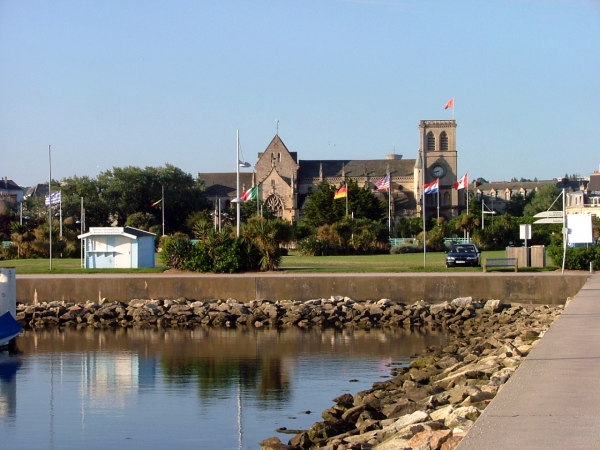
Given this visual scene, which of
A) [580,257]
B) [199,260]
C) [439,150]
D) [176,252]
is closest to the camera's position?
[580,257]

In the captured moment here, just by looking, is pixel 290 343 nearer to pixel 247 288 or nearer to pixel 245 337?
pixel 245 337

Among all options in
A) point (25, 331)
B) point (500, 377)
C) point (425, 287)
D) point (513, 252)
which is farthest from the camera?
point (513, 252)

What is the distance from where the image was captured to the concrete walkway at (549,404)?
8602 mm

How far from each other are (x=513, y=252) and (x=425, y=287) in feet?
26.8

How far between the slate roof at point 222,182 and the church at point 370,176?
6.9 inches

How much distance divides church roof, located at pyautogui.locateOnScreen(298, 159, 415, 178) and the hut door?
4472 inches

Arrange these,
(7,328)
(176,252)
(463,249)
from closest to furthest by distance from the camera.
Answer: (7,328), (176,252), (463,249)

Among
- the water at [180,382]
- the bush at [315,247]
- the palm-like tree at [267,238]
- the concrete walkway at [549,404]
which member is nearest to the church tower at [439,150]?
the bush at [315,247]

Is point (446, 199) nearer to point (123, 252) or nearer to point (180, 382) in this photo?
point (123, 252)

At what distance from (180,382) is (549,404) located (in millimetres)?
11106

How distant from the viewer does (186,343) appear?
85.5ft

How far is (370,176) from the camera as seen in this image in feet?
505

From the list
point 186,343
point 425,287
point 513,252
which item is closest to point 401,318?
point 425,287

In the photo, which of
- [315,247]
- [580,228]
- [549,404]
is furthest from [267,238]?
[549,404]
